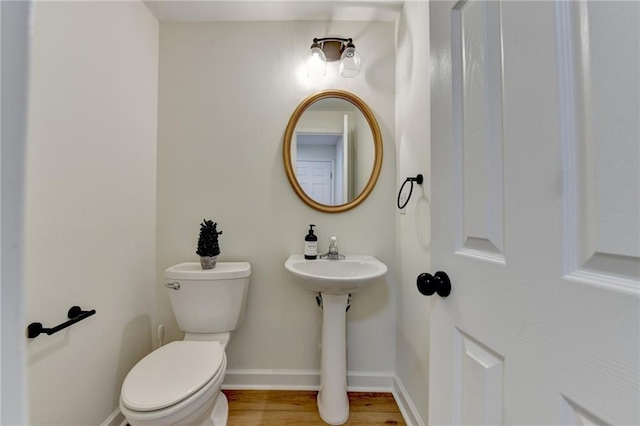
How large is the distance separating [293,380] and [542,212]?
62.8 inches

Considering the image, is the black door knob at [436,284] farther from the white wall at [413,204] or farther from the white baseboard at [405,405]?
the white baseboard at [405,405]

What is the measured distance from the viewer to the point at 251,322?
1.51m

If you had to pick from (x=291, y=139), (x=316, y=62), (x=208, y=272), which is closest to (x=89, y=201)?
(x=208, y=272)

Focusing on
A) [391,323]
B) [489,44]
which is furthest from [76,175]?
[391,323]

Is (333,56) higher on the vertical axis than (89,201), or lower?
higher

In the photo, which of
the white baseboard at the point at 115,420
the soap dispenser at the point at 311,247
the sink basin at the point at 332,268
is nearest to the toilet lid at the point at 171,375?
the white baseboard at the point at 115,420

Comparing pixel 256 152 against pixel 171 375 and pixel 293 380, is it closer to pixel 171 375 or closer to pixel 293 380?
pixel 171 375

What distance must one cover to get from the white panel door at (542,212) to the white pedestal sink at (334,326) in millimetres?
690

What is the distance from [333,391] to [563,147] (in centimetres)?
140

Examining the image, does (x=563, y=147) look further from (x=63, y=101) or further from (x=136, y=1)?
(x=136, y=1)

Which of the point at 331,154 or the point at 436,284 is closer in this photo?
the point at 436,284

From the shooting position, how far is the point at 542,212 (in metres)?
0.37

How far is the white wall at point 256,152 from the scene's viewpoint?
4.98 feet

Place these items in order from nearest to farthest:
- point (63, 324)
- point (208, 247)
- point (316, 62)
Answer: point (63, 324) < point (208, 247) < point (316, 62)
